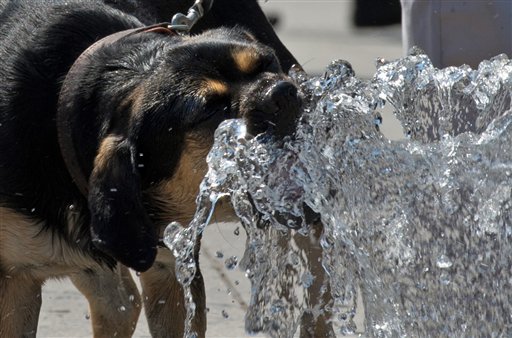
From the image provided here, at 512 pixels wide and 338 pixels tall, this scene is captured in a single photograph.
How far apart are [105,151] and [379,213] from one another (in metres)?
0.96

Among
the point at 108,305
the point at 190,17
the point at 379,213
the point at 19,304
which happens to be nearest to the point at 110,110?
the point at 190,17

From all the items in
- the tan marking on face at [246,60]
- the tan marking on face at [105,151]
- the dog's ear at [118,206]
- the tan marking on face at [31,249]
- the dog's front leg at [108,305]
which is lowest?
the dog's front leg at [108,305]

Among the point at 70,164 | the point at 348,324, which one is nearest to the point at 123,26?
the point at 70,164

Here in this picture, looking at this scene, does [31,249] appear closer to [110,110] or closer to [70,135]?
[70,135]

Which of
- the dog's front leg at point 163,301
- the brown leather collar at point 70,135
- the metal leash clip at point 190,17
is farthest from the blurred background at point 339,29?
the brown leather collar at point 70,135

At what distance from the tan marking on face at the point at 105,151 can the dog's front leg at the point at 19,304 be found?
69 centimetres

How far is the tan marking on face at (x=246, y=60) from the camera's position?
13.7ft

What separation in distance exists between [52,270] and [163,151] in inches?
29.7

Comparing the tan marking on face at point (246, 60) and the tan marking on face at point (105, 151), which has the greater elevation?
the tan marking on face at point (246, 60)

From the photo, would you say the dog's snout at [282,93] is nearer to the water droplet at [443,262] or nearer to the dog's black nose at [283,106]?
the dog's black nose at [283,106]

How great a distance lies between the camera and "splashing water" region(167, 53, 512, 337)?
13.6 ft

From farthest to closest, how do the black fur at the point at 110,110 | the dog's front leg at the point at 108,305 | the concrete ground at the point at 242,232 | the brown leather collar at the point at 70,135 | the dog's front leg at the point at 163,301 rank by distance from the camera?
1. the concrete ground at the point at 242,232
2. the dog's front leg at the point at 108,305
3. the dog's front leg at the point at 163,301
4. the brown leather collar at the point at 70,135
5. the black fur at the point at 110,110

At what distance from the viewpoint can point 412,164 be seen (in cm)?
424

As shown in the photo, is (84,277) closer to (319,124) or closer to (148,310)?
(148,310)
